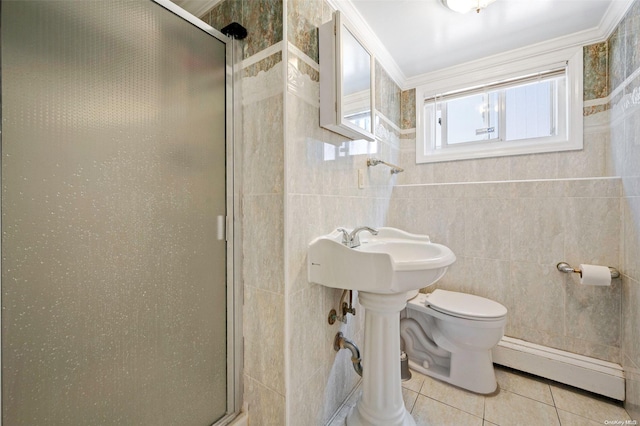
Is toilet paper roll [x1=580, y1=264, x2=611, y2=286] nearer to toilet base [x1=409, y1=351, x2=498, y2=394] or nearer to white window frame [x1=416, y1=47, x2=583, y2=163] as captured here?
toilet base [x1=409, y1=351, x2=498, y2=394]

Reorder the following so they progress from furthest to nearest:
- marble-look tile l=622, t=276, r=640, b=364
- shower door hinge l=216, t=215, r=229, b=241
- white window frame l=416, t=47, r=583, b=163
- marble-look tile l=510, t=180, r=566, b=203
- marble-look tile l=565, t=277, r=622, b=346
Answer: white window frame l=416, t=47, r=583, b=163, marble-look tile l=510, t=180, r=566, b=203, marble-look tile l=565, t=277, r=622, b=346, marble-look tile l=622, t=276, r=640, b=364, shower door hinge l=216, t=215, r=229, b=241

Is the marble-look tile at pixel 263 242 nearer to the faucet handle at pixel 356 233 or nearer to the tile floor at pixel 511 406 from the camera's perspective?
the faucet handle at pixel 356 233

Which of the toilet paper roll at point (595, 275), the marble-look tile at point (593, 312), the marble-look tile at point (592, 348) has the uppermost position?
the toilet paper roll at point (595, 275)

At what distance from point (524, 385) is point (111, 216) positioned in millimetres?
2218

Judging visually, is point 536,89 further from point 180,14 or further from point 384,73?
point 180,14

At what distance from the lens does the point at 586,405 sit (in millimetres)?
1376

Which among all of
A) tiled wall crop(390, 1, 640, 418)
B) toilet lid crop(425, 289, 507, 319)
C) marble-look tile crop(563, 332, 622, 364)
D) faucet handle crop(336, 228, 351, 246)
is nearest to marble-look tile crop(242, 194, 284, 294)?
faucet handle crop(336, 228, 351, 246)

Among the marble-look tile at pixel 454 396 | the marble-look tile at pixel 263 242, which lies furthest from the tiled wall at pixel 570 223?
the marble-look tile at pixel 263 242

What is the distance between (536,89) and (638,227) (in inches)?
45.3

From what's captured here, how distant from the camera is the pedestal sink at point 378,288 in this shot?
1.01 metres

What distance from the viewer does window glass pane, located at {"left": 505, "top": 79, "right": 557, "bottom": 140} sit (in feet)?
5.98

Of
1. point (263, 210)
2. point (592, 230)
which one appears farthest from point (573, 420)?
point (263, 210)

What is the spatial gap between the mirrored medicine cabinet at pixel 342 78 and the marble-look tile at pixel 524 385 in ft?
5.50

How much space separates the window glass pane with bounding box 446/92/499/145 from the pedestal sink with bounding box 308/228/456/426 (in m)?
1.23
